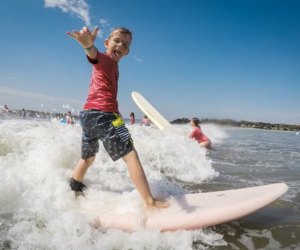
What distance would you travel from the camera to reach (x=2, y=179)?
127 inches

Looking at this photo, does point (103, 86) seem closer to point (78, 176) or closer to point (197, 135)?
point (78, 176)

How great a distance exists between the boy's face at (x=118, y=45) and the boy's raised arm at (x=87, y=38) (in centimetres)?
32

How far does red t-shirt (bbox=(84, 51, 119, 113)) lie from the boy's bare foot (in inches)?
36.6

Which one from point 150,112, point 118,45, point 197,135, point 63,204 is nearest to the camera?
point 118,45

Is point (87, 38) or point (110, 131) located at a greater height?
point (87, 38)

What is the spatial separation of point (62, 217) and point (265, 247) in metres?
1.77

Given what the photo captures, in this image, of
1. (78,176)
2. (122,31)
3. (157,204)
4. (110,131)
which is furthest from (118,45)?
(157,204)

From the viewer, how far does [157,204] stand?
2982 mm

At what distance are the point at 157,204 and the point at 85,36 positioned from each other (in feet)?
5.46

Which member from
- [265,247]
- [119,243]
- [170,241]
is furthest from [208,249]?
[119,243]

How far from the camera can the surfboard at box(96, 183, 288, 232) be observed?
2.80 meters

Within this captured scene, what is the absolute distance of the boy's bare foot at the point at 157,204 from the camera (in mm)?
2924

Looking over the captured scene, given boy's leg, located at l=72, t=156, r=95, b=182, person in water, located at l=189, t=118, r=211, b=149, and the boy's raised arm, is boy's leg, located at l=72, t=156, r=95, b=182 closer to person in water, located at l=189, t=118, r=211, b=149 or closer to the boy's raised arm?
the boy's raised arm

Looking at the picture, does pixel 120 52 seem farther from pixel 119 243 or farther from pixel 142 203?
pixel 119 243
